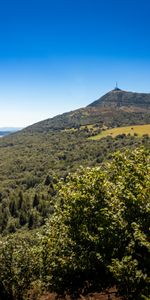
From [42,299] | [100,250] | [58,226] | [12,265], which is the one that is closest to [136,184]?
[100,250]

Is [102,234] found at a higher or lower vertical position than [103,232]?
lower

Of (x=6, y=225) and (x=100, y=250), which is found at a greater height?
(x=100, y=250)

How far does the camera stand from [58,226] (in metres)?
29.0

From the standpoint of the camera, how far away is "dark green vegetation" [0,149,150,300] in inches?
841

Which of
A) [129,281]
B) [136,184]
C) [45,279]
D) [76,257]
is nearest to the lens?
[129,281]

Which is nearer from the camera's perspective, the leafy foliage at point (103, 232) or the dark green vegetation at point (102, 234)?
the dark green vegetation at point (102, 234)

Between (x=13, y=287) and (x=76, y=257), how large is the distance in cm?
1349

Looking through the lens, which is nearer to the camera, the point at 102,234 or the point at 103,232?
the point at 103,232

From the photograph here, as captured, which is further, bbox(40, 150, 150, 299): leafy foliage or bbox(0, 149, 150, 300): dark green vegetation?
bbox(40, 150, 150, 299): leafy foliage

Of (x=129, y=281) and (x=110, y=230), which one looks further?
(x=110, y=230)

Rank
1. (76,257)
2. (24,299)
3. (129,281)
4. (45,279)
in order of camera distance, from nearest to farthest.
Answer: (129,281)
(76,257)
(45,279)
(24,299)

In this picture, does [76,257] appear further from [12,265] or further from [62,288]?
[12,265]

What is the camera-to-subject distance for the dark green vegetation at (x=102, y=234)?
21359mm

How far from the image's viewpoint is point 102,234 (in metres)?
23.9
